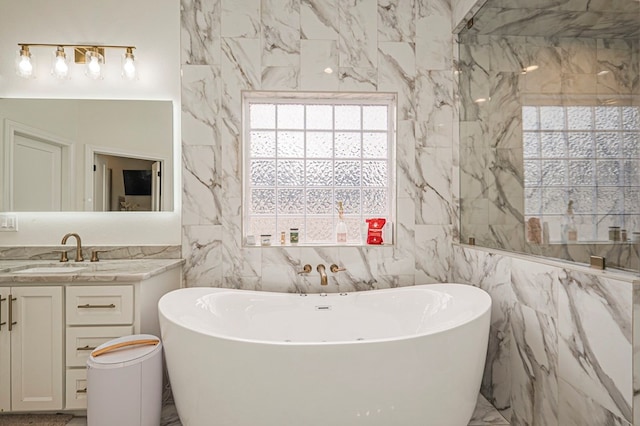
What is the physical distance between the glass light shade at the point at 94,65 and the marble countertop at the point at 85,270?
1264mm

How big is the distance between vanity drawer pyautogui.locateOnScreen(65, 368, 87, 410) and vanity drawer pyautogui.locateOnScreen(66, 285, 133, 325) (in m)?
0.26

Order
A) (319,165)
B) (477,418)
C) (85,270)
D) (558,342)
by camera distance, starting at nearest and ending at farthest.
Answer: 1. (558,342)
2. (477,418)
3. (85,270)
4. (319,165)

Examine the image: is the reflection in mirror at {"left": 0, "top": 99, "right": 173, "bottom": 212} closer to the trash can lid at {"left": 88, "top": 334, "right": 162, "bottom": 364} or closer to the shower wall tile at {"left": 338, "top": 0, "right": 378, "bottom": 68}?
the trash can lid at {"left": 88, "top": 334, "right": 162, "bottom": 364}

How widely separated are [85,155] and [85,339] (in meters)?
1.25

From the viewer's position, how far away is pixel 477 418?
182 centimetres

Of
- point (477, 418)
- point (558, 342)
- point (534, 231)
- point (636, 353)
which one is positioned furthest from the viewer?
A: point (477, 418)

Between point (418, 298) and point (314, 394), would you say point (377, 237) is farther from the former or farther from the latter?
point (314, 394)

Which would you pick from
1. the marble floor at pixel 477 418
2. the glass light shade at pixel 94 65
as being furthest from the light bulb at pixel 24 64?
the marble floor at pixel 477 418

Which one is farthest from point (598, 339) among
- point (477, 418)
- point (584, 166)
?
point (477, 418)

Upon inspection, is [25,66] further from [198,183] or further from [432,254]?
[432,254]

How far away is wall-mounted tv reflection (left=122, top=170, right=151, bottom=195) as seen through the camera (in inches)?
91.7

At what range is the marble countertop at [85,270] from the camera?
1.75 meters

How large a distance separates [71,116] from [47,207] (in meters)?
0.64

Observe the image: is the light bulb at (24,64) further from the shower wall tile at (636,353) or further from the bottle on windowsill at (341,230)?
the shower wall tile at (636,353)
